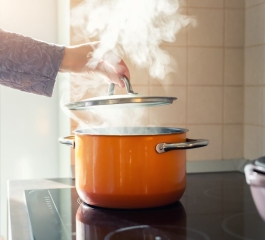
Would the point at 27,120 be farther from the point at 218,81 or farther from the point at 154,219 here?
the point at 154,219

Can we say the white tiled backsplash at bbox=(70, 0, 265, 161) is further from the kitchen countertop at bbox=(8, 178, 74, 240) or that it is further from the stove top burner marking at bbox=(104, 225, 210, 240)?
the stove top burner marking at bbox=(104, 225, 210, 240)

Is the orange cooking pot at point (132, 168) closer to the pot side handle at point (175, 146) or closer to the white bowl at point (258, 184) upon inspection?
the pot side handle at point (175, 146)

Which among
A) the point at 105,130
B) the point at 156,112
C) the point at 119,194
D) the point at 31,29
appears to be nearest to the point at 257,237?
the point at 119,194

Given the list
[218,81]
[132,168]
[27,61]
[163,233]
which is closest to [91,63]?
[27,61]

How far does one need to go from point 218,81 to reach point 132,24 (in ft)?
1.04

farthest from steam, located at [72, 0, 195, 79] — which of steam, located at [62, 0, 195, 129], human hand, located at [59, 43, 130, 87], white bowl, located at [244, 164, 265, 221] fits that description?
white bowl, located at [244, 164, 265, 221]

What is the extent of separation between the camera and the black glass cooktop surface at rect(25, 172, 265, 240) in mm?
749

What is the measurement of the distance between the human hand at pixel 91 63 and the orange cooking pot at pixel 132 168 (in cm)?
17

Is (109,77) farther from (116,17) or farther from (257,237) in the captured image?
(257,237)

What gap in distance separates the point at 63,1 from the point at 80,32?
0.59 ft

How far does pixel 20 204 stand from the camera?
986mm

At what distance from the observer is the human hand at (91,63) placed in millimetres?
992

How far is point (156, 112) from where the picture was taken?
137 cm

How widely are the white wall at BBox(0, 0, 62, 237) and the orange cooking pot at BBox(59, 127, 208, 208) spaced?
2.34 feet
